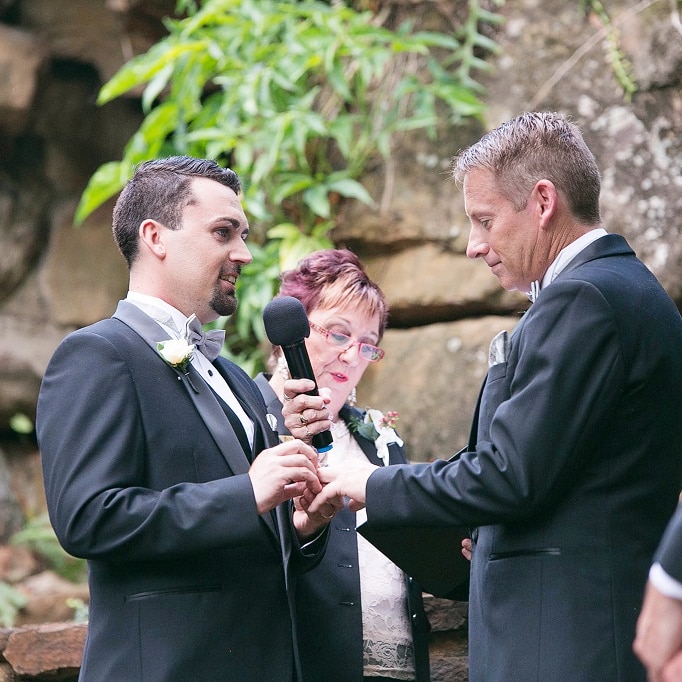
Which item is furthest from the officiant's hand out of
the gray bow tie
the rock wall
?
the rock wall

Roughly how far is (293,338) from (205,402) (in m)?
0.26

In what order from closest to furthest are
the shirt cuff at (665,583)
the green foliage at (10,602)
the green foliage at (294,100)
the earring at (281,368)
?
the shirt cuff at (665,583), the earring at (281,368), the green foliage at (294,100), the green foliage at (10,602)

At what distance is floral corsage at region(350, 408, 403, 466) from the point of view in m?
3.24

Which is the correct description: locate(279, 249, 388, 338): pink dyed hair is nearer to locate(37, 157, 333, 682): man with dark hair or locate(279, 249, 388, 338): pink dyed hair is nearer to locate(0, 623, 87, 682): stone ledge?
locate(37, 157, 333, 682): man with dark hair

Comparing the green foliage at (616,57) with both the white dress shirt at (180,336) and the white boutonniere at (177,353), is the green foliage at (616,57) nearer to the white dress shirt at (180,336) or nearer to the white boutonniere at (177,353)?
the white dress shirt at (180,336)

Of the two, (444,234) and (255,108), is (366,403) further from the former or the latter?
(255,108)

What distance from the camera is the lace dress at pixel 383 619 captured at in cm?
294

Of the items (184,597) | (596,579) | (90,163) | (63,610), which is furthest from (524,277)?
(90,163)

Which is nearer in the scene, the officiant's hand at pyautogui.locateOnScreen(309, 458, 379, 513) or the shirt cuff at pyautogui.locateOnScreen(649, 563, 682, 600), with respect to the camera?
the shirt cuff at pyautogui.locateOnScreen(649, 563, 682, 600)

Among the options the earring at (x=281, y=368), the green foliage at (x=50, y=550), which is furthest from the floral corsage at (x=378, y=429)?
the green foliage at (x=50, y=550)

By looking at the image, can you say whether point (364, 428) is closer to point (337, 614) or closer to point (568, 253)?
point (337, 614)

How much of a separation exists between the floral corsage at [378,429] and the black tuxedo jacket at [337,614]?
0.83 ft

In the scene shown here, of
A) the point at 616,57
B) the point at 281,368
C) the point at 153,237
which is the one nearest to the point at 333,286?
the point at 281,368

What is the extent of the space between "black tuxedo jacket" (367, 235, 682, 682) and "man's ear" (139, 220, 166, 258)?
0.89 metres
